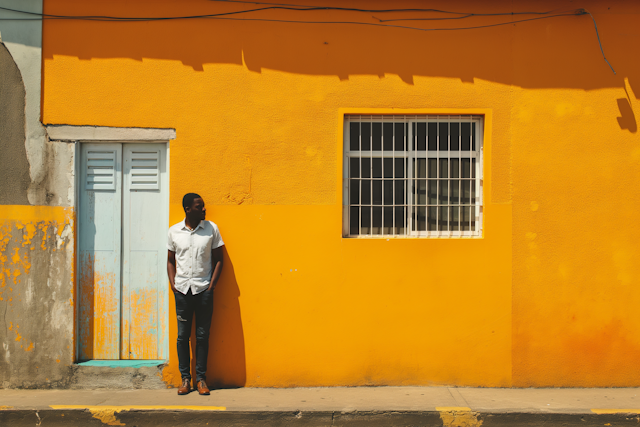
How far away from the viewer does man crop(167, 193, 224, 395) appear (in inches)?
173

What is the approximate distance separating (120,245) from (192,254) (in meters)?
0.90

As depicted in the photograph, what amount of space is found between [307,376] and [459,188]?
2.37 metres

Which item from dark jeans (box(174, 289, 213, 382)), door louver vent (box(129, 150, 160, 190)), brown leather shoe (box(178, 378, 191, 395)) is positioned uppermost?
door louver vent (box(129, 150, 160, 190))

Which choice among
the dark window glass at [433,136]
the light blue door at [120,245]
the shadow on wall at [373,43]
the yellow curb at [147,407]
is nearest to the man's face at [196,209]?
the light blue door at [120,245]

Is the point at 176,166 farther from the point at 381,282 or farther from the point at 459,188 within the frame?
the point at 459,188

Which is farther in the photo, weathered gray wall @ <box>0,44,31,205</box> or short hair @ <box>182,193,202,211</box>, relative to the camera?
weathered gray wall @ <box>0,44,31,205</box>

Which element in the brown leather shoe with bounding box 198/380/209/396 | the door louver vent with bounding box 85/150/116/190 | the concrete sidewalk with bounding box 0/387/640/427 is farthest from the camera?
the door louver vent with bounding box 85/150/116/190

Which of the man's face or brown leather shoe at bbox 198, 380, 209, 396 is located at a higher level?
the man's face

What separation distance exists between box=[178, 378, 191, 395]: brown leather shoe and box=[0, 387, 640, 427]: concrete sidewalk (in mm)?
56

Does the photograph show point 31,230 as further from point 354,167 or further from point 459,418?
point 459,418

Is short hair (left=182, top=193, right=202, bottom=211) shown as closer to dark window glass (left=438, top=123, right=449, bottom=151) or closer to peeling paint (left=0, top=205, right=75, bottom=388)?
peeling paint (left=0, top=205, right=75, bottom=388)

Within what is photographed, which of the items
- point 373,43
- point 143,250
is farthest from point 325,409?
point 373,43

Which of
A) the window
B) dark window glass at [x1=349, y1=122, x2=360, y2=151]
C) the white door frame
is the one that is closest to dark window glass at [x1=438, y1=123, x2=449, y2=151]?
the window

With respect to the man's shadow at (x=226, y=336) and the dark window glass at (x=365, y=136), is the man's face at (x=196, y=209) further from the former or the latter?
the dark window glass at (x=365, y=136)
